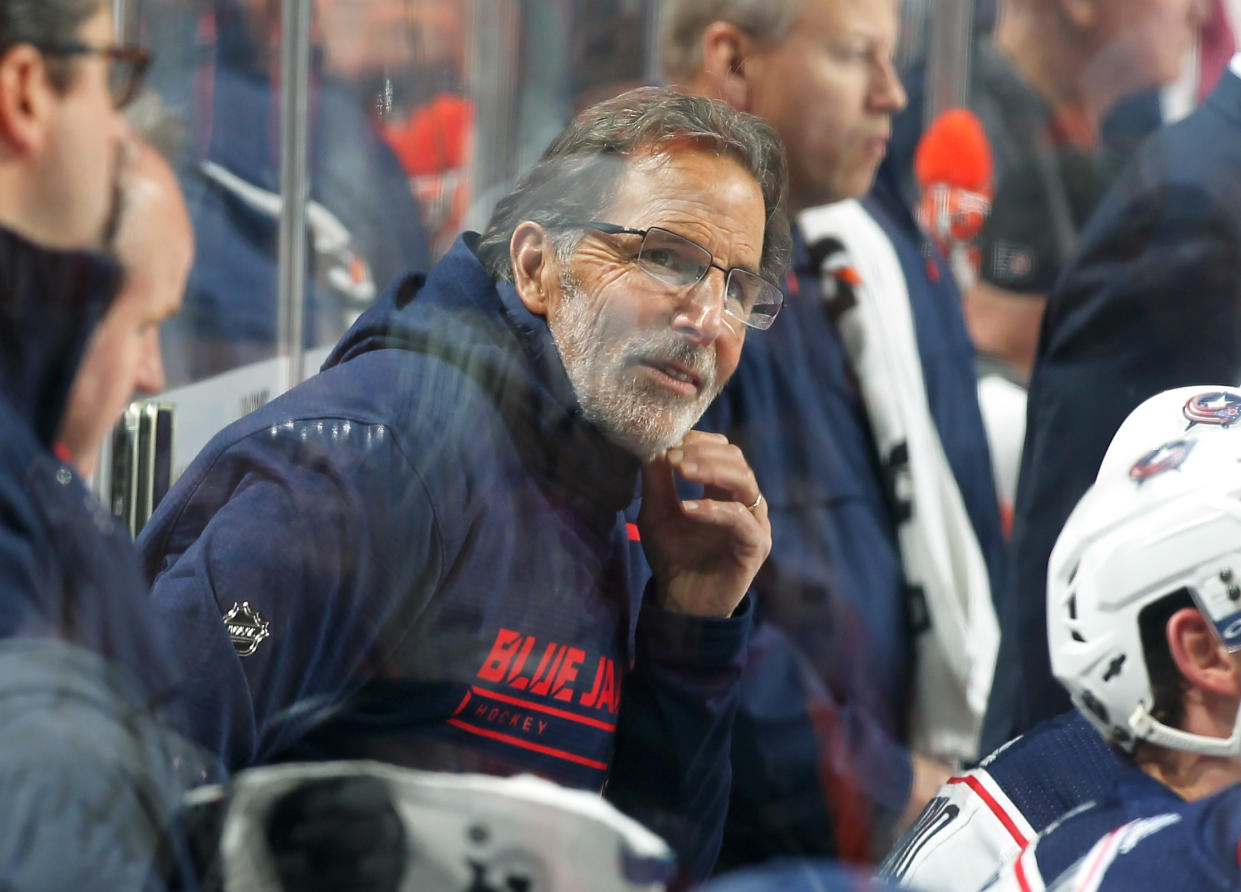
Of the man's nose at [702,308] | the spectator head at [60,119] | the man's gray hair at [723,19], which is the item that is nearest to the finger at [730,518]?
the man's nose at [702,308]

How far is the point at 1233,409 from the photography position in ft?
4.09

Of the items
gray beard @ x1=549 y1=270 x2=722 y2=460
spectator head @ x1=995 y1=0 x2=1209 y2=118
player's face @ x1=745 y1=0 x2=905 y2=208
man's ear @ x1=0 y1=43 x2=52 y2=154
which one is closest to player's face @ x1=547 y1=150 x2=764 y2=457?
gray beard @ x1=549 y1=270 x2=722 y2=460

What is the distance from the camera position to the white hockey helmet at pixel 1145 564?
3.86 ft

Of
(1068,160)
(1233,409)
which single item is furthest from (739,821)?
(1068,160)

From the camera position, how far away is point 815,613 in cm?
118

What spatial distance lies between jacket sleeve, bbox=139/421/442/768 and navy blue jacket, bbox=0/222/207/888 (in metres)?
0.05

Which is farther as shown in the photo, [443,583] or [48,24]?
[443,583]

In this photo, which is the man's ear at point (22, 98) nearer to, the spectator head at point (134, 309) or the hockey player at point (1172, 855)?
the spectator head at point (134, 309)

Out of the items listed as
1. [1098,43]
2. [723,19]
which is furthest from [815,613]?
[1098,43]

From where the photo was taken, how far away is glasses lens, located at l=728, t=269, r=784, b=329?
1.04 m

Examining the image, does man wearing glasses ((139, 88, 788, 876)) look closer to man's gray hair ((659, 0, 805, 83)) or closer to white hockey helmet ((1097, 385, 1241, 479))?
man's gray hair ((659, 0, 805, 83))

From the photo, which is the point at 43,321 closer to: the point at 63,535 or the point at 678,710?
the point at 63,535

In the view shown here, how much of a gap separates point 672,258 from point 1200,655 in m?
0.51

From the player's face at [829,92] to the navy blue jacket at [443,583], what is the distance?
265mm
